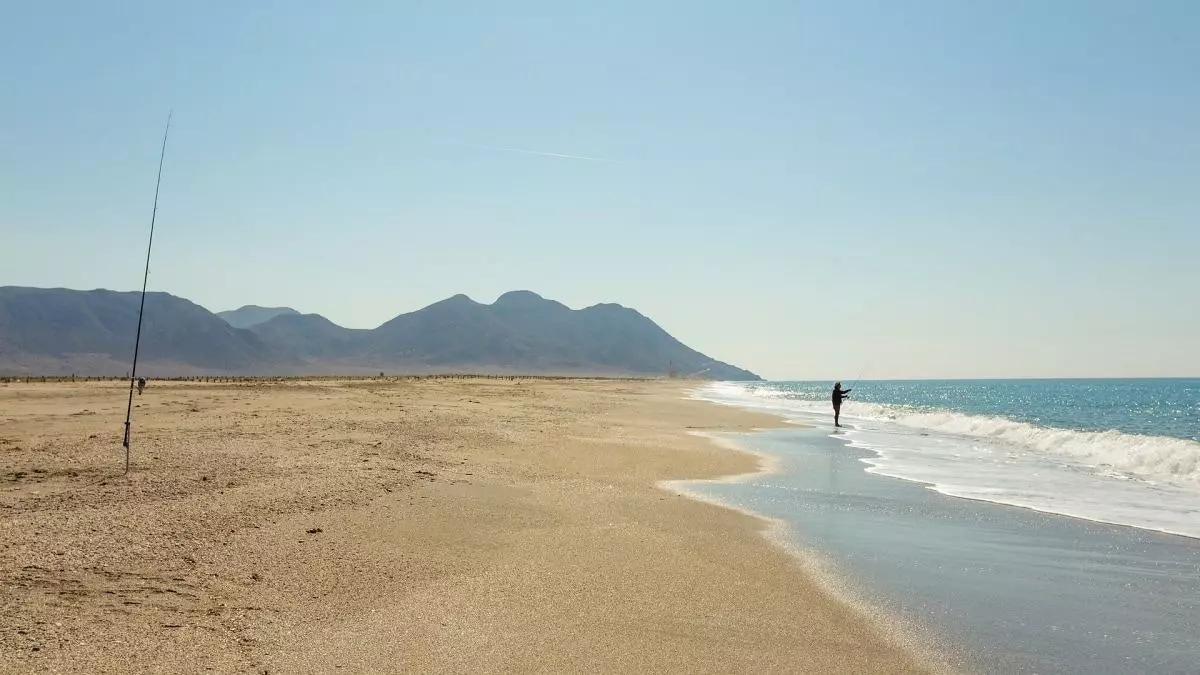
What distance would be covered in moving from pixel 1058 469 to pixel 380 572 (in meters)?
18.8

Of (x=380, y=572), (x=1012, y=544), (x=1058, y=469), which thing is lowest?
(x=380, y=572)

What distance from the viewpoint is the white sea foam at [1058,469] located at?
1280cm

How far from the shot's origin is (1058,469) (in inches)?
758

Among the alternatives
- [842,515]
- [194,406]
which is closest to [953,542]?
[842,515]

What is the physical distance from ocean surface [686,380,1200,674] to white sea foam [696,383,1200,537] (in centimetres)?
8

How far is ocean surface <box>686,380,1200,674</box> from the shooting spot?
598 centimetres

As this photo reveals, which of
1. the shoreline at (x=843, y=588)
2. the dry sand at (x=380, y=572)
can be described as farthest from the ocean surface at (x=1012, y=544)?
the dry sand at (x=380, y=572)

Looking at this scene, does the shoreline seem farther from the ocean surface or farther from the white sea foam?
the white sea foam

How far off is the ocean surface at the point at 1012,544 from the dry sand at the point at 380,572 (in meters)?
0.83

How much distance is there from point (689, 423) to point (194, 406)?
793 inches

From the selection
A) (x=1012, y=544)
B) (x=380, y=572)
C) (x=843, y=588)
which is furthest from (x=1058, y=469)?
(x=380, y=572)

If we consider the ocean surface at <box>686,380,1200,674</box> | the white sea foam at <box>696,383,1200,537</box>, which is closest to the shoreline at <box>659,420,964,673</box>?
the ocean surface at <box>686,380,1200,674</box>

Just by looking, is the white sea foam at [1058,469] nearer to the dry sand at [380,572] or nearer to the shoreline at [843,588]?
the shoreline at [843,588]

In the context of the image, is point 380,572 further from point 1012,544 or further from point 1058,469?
point 1058,469
